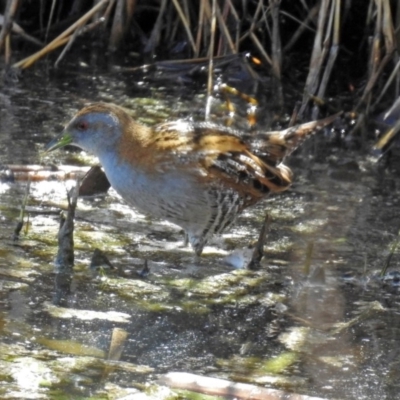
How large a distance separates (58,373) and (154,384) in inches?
11.2

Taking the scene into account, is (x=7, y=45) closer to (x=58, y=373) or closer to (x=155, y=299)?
(x=155, y=299)

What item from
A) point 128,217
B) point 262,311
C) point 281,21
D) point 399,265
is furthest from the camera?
point 281,21

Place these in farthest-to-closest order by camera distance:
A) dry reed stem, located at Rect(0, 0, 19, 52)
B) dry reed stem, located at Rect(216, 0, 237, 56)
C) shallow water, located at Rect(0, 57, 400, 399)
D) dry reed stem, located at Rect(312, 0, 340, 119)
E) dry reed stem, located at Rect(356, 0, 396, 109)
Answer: dry reed stem, located at Rect(216, 0, 237, 56) < dry reed stem, located at Rect(0, 0, 19, 52) < dry reed stem, located at Rect(312, 0, 340, 119) < dry reed stem, located at Rect(356, 0, 396, 109) < shallow water, located at Rect(0, 57, 400, 399)

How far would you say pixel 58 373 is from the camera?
9.75 ft

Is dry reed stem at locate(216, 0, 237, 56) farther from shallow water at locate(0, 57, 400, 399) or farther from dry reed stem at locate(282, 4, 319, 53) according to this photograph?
shallow water at locate(0, 57, 400, 399)

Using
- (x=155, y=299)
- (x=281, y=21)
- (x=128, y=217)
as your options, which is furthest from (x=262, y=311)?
(x=281, y=21)

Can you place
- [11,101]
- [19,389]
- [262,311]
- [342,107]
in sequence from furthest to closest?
[342,107]
[11,101]
[262,311]
[19,389]

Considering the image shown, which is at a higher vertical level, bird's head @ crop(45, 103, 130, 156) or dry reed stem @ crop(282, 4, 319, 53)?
dry reed stem @ crop(282, 4, 319, 53)

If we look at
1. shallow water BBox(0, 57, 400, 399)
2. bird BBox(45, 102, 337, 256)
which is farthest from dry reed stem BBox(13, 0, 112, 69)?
bird BBox(45, 102, 337, 256)

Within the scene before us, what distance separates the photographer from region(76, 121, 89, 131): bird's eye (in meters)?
4.10

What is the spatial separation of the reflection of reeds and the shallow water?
83cm

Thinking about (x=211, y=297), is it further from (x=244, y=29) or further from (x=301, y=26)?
(x=244, y=29)

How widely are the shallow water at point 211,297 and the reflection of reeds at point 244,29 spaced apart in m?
0.83

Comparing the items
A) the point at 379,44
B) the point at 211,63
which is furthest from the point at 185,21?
the point at 379,44
